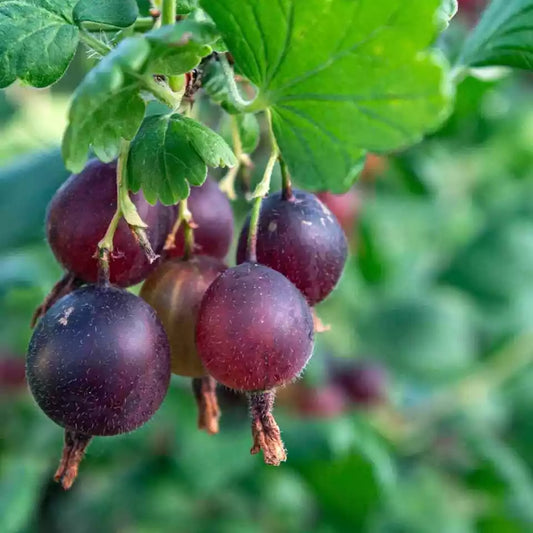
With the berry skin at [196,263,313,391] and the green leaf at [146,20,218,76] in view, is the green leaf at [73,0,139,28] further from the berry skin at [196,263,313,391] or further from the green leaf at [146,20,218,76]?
the berry skin at [196,263,313,391]

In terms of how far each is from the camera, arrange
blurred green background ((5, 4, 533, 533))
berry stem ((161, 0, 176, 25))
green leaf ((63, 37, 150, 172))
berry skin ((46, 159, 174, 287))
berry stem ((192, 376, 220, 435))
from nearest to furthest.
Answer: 1. green leaf ((63, 37, 150, 172))
2. berry stem ((161, 0, 176, 25))
3. berry skin ((46, 159, 174, 287))
4. berry stem ((192, 376, 220, 435))
5. blurred green background ((5, 4, 533, 533))

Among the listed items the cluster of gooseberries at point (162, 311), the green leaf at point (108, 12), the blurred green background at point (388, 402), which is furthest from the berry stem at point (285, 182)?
the blurred green background at point (388, 402)

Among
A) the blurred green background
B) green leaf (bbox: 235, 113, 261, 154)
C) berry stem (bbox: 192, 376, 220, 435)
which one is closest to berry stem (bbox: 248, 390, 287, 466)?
berry stem (bbox: 192, 376, 220, 435)

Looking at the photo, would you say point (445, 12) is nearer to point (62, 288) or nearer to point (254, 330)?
point (254, 330)

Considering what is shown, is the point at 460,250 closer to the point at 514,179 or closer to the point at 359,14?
the point at 514,179

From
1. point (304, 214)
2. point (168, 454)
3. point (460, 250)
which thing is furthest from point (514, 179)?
point (304, 214)

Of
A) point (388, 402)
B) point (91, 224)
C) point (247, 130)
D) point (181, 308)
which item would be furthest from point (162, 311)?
point (388, 402)
